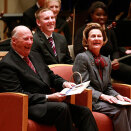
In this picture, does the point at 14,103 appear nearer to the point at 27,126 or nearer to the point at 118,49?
the point at 27,126

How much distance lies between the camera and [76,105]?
2.89 m

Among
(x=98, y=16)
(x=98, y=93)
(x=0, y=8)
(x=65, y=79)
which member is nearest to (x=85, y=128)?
(x=98, y=93)

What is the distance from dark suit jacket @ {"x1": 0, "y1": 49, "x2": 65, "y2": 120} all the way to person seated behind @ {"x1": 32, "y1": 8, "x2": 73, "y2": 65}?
58 cm

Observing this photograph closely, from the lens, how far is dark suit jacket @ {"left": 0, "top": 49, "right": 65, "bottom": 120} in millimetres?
2686

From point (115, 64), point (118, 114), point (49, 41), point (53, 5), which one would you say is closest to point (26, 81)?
point (118, 114)

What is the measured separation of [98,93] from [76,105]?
11.3 inches

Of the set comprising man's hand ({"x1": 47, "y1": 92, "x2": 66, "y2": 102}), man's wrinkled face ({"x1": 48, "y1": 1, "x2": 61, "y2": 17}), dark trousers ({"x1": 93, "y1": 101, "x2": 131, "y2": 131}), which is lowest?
dark trousers ({"x1": 93, "y1": 101, "x2": 131, "y2": 131})

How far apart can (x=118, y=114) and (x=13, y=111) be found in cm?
95

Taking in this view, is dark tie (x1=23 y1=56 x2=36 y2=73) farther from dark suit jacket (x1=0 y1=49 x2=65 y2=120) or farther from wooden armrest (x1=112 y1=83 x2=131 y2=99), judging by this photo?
wooden armrest (x1=112 y1=83 x2=131 y2=99)

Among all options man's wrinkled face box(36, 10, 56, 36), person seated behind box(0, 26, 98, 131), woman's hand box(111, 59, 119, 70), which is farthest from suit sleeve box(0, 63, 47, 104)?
woman's hand box(111, 59, 119, 70)

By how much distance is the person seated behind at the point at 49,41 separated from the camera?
355 cm

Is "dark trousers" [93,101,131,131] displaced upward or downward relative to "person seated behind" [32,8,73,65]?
downward

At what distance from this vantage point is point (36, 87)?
9.25 feet

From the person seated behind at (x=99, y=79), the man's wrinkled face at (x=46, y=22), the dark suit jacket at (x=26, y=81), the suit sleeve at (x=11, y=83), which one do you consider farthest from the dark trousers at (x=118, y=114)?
the man's wrinkled face at (x=46, y=22)
